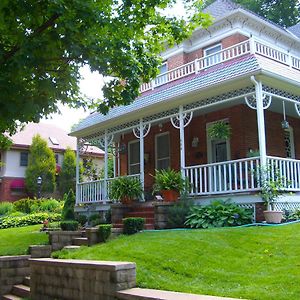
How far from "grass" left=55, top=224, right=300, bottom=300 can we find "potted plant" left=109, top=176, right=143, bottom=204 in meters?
4.12

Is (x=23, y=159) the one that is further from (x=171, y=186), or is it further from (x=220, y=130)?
(x=171, y=186)

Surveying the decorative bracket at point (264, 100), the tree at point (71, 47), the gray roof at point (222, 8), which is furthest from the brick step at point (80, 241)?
the gray roof at point (222, 8)

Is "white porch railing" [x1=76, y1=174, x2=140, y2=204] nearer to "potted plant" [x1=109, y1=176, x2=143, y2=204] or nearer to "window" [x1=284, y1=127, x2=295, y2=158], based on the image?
"potted plant" [x1=109, y1=176, x2=143, y2=204]

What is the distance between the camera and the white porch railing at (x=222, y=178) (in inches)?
492

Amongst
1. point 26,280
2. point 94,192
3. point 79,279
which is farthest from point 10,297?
point 94,192

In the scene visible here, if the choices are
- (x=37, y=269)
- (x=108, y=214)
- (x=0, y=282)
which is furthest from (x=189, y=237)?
(x=108, y=214)

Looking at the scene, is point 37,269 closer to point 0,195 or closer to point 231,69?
point 231,69

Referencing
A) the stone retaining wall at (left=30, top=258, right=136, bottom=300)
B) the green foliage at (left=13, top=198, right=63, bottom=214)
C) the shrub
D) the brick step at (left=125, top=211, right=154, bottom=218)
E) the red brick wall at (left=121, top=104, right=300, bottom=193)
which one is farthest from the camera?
the green foliage at (left=13, top=198, right=63, bottom=214)

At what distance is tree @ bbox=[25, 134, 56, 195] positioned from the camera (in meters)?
35.6

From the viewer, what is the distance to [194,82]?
1473cm

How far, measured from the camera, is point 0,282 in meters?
10.3

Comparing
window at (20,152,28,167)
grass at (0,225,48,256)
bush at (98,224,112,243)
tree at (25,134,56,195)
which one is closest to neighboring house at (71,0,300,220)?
bush at (98,224,112,243)

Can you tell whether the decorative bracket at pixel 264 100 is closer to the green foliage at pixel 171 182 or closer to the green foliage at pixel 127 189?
the green foliage at pixel 171 182

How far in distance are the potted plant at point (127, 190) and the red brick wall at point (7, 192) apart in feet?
75.4
